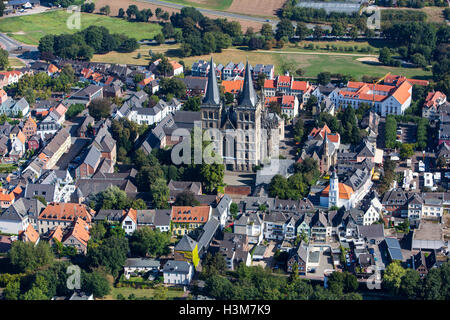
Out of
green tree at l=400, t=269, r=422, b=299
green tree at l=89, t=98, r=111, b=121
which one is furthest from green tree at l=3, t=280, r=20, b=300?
green tree at l=89, t=98, r=111, b=121

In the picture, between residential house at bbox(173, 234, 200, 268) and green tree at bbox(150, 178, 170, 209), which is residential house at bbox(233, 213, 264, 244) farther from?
green tree at bbox(150, 178, 170, 209)

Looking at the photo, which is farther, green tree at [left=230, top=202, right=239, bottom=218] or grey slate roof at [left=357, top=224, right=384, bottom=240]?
green tree at [left=230, top=202, right=239, bottom=218]

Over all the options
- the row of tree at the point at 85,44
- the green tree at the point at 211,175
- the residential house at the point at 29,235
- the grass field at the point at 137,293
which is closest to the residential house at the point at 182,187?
the green tree at the point at 211,175

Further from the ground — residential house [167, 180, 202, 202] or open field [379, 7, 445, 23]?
open field [379, 7, 445, 23]

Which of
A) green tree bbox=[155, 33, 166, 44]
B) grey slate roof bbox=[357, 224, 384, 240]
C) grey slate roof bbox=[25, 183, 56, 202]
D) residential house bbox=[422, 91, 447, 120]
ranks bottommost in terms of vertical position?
grey slate roof bbox=[357, 224, 384, 240]

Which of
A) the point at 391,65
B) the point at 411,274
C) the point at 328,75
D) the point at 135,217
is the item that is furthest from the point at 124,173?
the point at 391,65

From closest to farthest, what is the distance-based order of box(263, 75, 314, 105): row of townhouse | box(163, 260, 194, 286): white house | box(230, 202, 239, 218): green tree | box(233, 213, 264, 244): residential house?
box(163, 260, 194, 286): white house < box(233, 213, 264, 244): residential house < box(230, 202, 239, 218): green tree < box(263, 75, 314, 105): row of townhouse

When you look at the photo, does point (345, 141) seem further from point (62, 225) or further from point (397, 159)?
point (62, 225)

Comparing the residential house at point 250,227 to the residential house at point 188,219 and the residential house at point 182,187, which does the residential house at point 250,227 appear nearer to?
the residential house at point 188,219
